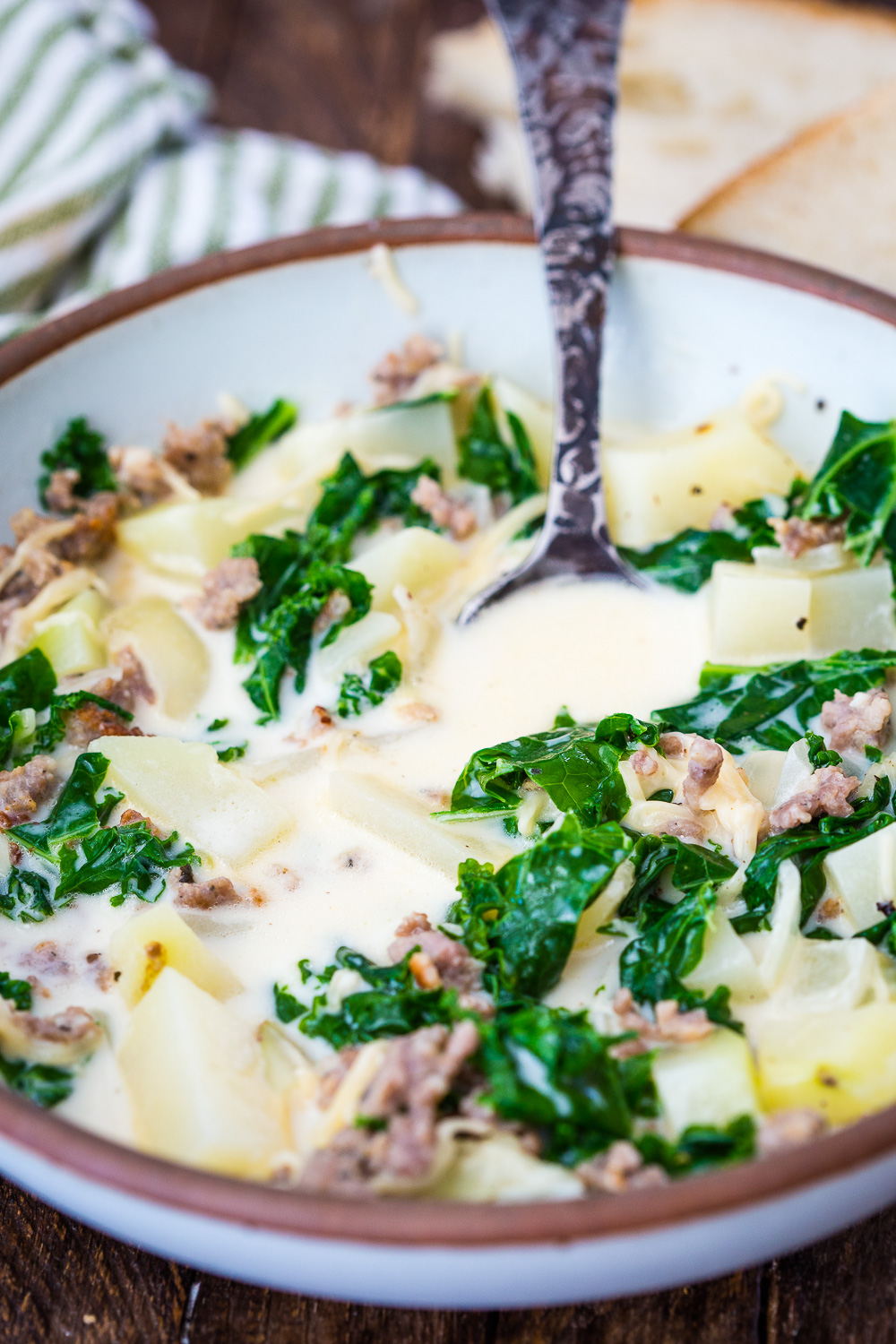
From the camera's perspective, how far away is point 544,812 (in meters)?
4.02

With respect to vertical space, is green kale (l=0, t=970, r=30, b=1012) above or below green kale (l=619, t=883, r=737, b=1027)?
below

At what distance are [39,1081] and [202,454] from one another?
2651 mm

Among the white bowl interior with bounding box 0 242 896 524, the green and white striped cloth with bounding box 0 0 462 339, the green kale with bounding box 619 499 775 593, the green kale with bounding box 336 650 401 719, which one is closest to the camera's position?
the green kale with bounding box 336 650 401 719

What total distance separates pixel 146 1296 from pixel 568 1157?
1.20 metres

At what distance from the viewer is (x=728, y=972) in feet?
11.4

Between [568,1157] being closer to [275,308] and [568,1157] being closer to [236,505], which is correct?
[236,505]

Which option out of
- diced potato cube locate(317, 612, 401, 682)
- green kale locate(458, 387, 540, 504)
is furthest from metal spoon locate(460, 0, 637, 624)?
diced potato cube locate(317, 612, 401, 682)

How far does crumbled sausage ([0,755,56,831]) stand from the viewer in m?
4.05

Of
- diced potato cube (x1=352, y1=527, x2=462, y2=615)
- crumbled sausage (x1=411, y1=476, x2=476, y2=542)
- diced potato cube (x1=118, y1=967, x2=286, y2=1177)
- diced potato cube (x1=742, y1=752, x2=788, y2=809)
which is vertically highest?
crumbled sausage (x1=411, y1=476, x2=476, y2=542)

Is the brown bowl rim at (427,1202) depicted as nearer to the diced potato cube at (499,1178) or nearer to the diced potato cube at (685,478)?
the diced potato cube at (499,1178)

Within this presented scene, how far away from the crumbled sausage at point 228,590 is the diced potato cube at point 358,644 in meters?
0.37

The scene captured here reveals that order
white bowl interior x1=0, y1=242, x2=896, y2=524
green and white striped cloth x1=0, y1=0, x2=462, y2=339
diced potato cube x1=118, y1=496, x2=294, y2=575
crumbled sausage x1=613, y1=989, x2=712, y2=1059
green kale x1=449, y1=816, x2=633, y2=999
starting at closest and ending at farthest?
1. crumbled sausage x1=613, y1=989, x2=712, y2=1059
2. green kale x1=449, y1=816, x2=633, y2=999
3. diced potato cube x1=118, y1=496, x2=294, y2=575
4. white bowl interior x1=0, y1=242, x2=896, y2=524
5. green and white striped cloth x1=0, y1=0, x2=462, y2=339

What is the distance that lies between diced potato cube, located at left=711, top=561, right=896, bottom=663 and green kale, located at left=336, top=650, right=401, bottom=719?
1.10 meters

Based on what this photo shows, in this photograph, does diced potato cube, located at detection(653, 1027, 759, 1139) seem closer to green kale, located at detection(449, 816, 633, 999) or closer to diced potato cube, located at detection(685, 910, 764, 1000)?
diced potato cube, located at detection(685, 910, 764, 1000)
